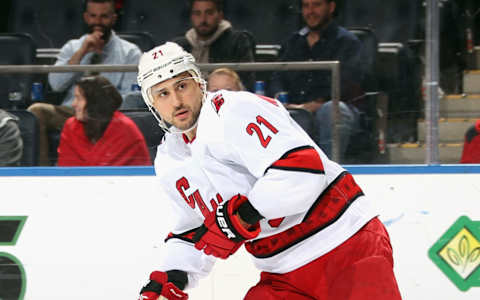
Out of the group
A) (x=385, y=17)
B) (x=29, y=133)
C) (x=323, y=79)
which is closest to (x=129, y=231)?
(x=29, y=133)

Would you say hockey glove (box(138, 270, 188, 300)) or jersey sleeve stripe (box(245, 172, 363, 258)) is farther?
hockey glove (box(138, 270, 188, 300))

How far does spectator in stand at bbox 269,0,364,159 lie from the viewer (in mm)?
2695

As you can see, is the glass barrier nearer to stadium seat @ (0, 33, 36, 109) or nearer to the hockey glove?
stadium seat @ (0, 33, 36, 109)

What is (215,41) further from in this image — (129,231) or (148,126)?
(129,231)

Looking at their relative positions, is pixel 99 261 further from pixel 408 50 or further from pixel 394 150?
pixel 408 50

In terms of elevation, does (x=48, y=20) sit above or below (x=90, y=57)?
above

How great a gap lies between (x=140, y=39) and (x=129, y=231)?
30.4 inches

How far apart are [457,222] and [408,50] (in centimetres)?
66

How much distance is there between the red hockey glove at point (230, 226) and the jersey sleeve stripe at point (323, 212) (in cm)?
14

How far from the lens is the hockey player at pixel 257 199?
1762 millimetres

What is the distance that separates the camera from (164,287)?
2.03 meters

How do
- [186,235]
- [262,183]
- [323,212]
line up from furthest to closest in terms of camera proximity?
1. [186,235]
2. [323,212]
3. [262,183]

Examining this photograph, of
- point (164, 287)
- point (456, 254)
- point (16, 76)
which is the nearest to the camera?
point (164, 287)

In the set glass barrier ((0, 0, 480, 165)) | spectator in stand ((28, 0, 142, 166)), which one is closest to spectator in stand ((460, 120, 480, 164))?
glass barrier ((0, 0, 480, 165))
